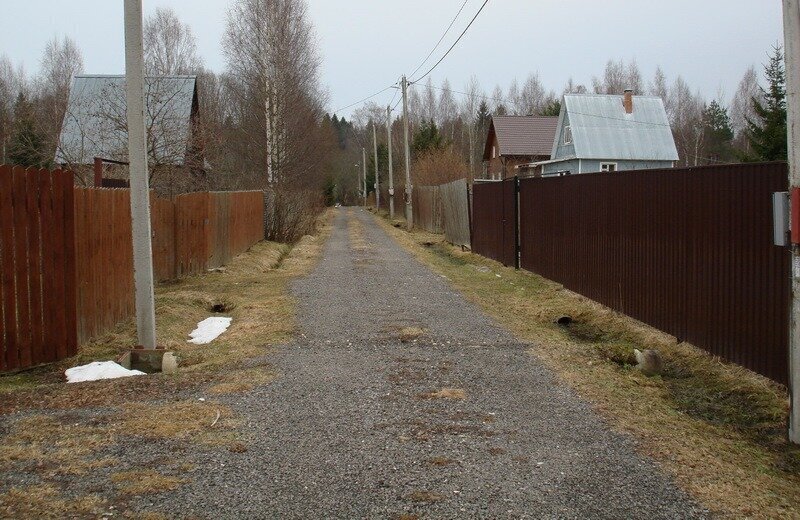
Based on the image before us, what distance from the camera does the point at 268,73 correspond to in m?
31.7

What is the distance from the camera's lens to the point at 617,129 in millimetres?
42438

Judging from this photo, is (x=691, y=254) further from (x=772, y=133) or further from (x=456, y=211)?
(x=772, y=133)

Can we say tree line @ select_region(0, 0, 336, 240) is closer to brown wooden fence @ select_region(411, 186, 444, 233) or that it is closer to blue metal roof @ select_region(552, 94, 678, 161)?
brown wooden fence @ select_region(411, 186, 444, 233)

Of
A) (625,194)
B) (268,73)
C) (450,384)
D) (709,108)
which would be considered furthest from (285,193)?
(709,108)

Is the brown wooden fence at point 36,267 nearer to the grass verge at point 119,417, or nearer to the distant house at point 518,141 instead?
the grass verge at point 119,417

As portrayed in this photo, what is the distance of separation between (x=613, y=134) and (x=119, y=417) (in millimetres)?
39935

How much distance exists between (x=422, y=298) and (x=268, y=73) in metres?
21.9

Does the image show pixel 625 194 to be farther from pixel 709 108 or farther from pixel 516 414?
pixel 709 108

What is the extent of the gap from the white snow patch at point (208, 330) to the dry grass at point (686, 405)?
3460 mm

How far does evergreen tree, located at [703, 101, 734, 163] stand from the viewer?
63.2 metres

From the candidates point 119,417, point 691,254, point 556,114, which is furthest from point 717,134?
point 119,417

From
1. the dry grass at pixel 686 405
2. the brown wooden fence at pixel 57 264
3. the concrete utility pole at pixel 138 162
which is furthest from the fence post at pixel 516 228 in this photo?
the concrete utility pole at pixel 138 162

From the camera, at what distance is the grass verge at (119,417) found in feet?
13.3

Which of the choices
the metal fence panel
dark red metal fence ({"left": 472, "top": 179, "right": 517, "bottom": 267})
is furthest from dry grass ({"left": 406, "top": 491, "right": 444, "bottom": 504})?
the metal fence panel
